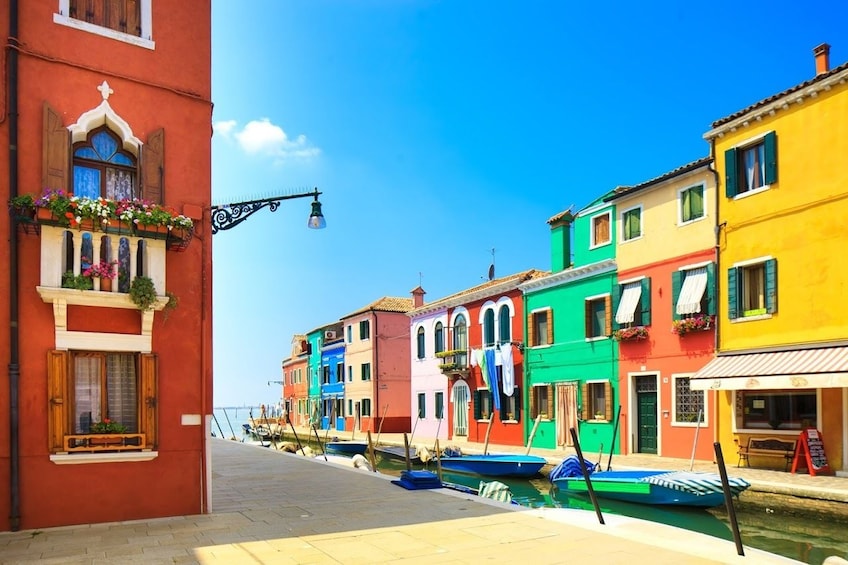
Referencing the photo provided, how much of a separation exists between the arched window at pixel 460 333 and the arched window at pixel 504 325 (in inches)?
96.3

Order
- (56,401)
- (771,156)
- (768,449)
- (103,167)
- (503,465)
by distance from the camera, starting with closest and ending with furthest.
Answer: (56,401)
(103,167)
(768,449)
(771,156)
(503,465)

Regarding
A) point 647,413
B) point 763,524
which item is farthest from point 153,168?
point 647,413

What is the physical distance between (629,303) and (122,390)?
50.1ft

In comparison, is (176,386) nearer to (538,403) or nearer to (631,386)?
(631,386)

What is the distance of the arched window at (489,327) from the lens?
2739 centimetres

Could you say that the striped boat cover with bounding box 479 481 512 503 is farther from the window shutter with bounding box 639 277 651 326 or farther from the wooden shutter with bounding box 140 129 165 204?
the wooden shutter with bounding box 140 129 165 204

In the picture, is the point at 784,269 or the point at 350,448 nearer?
the point at 784,269

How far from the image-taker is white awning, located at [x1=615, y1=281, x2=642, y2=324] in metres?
20.4

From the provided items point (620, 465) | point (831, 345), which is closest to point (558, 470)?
point (620, 465)

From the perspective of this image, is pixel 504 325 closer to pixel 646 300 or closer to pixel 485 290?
pixel 485 290

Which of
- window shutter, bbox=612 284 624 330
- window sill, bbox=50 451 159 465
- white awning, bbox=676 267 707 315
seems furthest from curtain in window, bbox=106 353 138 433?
window shutter, bbox=612 284 624 330

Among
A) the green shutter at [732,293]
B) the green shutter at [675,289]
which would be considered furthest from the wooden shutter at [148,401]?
the green shutter at [675,289]

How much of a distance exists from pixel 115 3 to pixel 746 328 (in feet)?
49.1

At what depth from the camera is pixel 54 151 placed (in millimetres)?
8750
